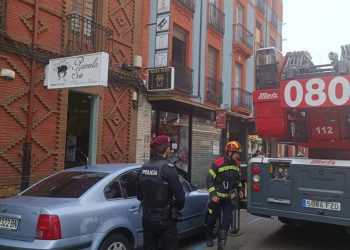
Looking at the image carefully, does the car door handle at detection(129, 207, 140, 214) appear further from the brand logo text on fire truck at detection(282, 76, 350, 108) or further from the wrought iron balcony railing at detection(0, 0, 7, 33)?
the wrought iron balcony railing at detection(0, 0, 7, 33)

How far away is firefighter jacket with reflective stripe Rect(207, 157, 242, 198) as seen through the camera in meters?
7.43

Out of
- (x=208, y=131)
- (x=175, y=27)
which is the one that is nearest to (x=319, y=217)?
(x=175, y=27)

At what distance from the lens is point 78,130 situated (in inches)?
511

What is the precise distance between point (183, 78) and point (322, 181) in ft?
31.9

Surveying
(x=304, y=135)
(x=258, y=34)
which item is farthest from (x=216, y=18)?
(x=304, y=135)

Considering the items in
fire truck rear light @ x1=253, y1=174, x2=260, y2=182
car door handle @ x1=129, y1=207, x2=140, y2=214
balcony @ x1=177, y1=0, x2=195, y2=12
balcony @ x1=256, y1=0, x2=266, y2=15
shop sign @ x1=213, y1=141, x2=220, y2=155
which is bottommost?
car door handle @ x1=129, y1=207, x2=140, y2=214

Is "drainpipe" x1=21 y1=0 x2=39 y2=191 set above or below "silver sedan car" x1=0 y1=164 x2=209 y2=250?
above

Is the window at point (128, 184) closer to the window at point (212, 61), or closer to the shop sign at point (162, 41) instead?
the shop sign at point (162, 41)

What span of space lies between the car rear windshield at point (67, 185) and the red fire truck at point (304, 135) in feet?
10.2

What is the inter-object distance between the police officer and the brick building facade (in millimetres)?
5768

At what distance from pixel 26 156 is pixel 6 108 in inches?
47.8

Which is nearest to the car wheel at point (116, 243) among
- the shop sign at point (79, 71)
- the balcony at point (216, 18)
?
the shop sign at point (79, 71)

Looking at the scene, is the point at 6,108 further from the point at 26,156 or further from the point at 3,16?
the point at 3,16

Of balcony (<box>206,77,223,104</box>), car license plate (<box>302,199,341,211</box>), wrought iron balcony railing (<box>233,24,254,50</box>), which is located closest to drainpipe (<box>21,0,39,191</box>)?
car license plate (<box>302,199,341,211</box>)
